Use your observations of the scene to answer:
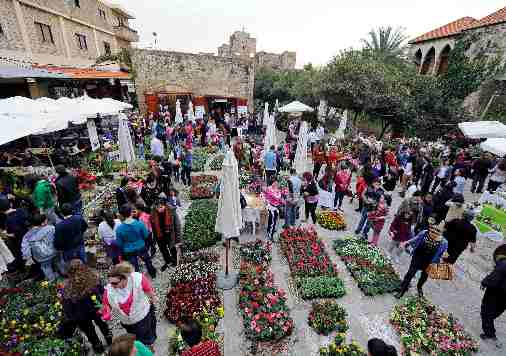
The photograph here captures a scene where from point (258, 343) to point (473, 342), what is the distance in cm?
383

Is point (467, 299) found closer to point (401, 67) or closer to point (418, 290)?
point (418, 290)

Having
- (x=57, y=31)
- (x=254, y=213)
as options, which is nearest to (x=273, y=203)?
(x=254, y=213)

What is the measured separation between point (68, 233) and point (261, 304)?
4.01 metres

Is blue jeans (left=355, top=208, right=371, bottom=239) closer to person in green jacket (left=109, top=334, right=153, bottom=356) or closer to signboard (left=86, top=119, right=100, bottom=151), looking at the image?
person in green jacket (left=109, top=334, right=153, bottom=356)

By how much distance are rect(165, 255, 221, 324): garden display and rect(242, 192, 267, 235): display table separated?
5.86ft

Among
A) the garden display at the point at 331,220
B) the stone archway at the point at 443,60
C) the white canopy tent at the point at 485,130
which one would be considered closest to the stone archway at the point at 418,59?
the stone archway at the point at 443,60

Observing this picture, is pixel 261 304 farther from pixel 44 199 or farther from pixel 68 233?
pixel 44 199

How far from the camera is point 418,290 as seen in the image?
5527 mm

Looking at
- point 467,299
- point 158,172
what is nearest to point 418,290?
Answer: point 467,299

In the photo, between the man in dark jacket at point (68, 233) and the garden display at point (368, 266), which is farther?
the garden display at point (368, 266)

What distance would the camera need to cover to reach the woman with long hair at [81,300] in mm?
3439

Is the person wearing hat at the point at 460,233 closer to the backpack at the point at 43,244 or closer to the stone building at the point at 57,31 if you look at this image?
the backpack at the point at 43,244

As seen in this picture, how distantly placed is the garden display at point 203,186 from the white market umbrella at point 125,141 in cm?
283

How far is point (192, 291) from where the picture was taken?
5.23 m
